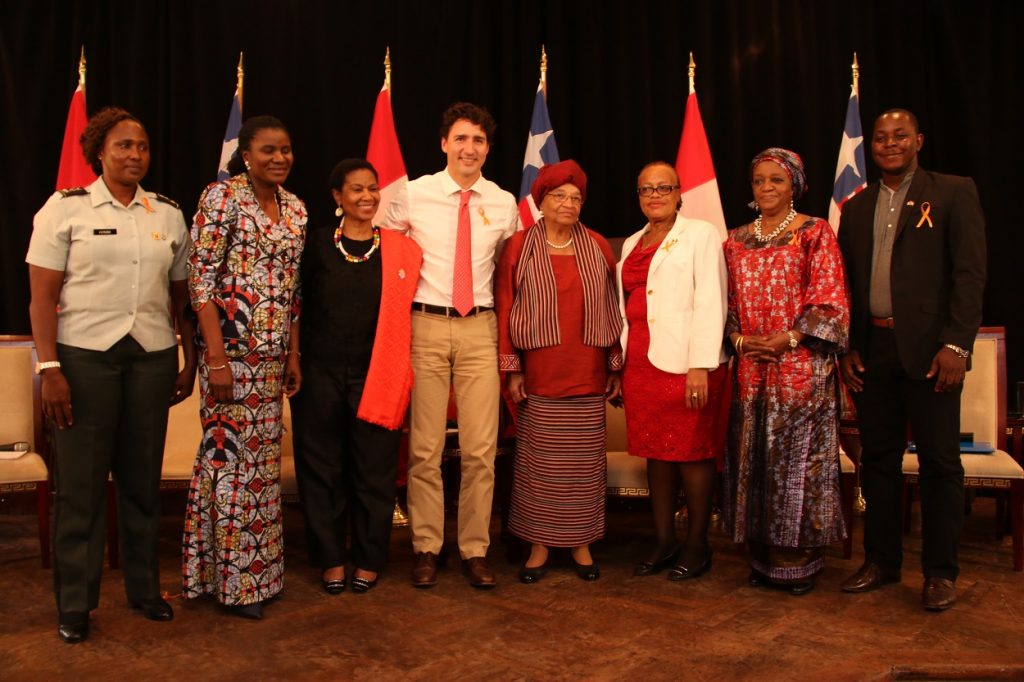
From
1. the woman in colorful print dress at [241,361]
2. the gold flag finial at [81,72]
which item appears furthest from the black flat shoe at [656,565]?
the gold flag finial at [81,72]

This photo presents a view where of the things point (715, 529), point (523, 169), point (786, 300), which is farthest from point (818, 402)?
point (523, 169)

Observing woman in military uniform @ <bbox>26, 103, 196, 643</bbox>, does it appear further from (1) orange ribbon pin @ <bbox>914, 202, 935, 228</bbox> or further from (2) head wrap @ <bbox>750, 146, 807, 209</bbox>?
(1) orange ribbon pin @ <bbox>914, 202, 935, 228</bbox>

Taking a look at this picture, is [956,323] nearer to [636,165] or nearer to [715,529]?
[715,529]

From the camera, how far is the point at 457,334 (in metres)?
3.24

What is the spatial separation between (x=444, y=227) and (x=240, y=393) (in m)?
0.93

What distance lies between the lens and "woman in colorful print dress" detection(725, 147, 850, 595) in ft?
9.99

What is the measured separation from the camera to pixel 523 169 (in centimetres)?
509

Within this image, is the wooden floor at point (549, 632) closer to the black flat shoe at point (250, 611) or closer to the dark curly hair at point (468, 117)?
the black flat shoe at point (250, 611)

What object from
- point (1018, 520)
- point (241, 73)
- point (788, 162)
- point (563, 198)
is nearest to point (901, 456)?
point (1018, 520)

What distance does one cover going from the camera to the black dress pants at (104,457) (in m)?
2.65

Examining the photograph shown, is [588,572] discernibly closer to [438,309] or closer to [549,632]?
[549,632]

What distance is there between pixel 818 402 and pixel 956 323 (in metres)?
0.50

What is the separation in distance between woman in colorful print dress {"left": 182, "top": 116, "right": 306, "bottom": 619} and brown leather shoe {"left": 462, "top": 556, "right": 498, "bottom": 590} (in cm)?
71

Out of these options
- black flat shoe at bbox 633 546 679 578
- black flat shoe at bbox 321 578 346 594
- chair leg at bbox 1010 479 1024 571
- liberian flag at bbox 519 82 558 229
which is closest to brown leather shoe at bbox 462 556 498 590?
black flat shoe at bbox 321 578 346 594
